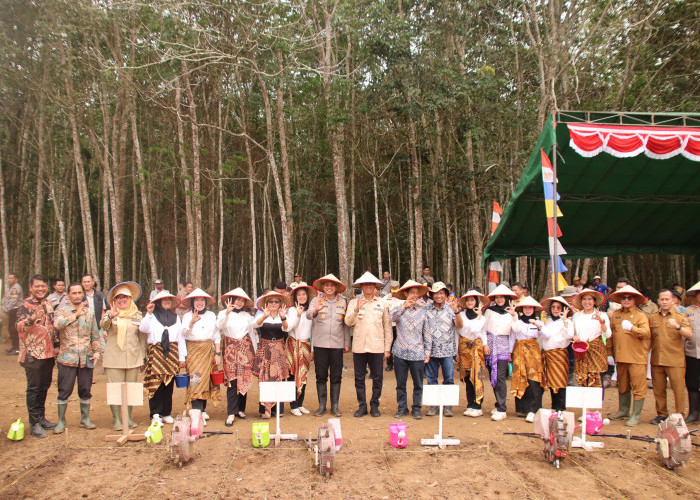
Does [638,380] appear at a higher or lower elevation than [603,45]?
lower

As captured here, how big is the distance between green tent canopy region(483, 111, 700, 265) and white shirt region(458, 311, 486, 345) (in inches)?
133

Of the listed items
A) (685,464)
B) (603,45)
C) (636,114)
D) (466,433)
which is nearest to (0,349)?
(466,433)

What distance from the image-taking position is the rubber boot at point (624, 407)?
5.47 meters

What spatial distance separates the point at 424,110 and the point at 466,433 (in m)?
8.02

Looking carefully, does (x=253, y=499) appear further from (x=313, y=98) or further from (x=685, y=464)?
(x=313, y=98)

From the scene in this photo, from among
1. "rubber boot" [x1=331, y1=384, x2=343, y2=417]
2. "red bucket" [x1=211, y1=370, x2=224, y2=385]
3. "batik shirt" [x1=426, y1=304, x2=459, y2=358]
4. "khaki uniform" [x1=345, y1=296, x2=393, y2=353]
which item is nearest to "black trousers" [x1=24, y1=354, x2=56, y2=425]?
"red bucket" [x1=211, y1=370, x2=224, y2=385]

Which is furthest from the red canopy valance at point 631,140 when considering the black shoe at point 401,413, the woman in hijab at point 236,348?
the woman in hijab at point 236,348

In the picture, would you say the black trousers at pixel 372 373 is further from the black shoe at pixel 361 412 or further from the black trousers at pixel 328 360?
the black trousers at pixel 328 360

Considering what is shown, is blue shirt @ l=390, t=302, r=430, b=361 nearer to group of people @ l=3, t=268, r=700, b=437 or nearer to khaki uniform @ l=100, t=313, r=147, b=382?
group of people @ l=3, t=268, r=700, b=437

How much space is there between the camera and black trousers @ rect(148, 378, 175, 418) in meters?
5.18

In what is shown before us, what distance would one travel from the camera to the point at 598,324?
5.36 metres

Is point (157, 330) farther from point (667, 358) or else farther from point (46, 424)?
point (667, 358)

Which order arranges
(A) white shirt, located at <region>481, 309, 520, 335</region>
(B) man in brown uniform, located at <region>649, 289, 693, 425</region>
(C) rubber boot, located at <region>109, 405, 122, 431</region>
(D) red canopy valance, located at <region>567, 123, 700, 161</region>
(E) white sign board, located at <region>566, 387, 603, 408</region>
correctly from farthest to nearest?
(D) red canopy valance, located at <region>567, 123, 700, 161</region>, (A) white shirt, located at <region>481, 309, 520, 335</region>, (B) man in brown uniform, located at <region>649, 289, 693, 425</region>, (C) rubber boot, located at <region>109, 405, 122, 431</region>, (E) white sign board, located at <region>566, 387, 603, 408</region>

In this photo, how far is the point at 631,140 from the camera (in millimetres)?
7617
